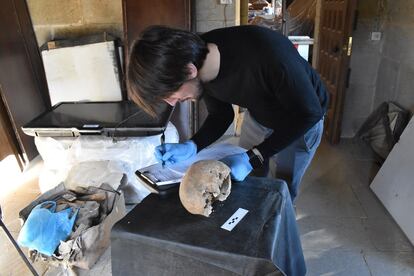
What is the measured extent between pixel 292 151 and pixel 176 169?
47 cm

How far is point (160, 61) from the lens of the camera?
2.53ft

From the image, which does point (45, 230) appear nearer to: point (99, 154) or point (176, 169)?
point (99, 154)

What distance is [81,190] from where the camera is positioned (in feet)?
5.37

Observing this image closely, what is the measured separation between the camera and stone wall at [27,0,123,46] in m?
2.26

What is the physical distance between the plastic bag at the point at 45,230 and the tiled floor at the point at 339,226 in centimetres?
20

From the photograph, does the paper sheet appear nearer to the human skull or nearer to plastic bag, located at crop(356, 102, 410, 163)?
the human skull

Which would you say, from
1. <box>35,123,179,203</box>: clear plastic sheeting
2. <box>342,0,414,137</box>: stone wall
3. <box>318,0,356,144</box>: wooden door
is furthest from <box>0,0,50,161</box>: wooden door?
<box>342,0,414,137</box>: stone wall

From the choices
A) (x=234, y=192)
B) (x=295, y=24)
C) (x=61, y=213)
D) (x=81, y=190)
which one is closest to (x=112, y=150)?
(x=81, y=190)

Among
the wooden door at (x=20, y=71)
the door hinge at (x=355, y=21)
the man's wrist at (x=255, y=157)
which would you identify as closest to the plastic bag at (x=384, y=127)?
the door hinge at (x=355, y=21)

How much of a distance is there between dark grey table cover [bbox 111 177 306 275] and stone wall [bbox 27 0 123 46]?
175 cm

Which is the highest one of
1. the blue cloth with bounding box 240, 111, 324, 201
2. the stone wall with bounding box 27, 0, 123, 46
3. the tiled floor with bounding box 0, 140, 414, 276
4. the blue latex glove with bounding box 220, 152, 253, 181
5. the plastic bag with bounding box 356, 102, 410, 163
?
the stone wall with bounding box 27, 0, 123, 46

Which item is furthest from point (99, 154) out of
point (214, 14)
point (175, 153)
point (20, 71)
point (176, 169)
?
point (214, 14)

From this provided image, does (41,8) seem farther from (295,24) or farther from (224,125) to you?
(295,24)

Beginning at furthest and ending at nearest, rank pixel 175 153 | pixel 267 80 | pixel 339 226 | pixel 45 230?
pixel 339 226
pixel 45 230
pixel 175 153
pixel 267 80
